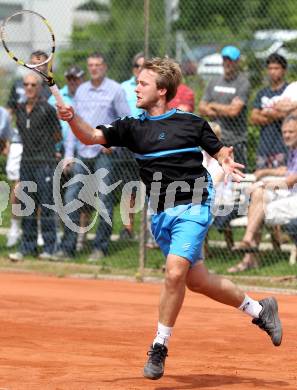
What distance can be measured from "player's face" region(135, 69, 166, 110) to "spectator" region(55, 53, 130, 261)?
17.0ft

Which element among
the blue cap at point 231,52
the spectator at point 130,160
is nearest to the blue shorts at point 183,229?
the blue cap at point 231,52

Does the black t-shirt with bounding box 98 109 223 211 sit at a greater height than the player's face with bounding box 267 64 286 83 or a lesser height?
greater

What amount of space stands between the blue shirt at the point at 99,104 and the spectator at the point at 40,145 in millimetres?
386

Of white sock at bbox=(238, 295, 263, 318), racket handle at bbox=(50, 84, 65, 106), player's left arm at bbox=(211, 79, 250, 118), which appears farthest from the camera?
player's left arm at bbox=(211, 79, 250, 118)

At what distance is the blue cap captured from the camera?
11281 millimetres

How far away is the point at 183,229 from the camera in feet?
20.7

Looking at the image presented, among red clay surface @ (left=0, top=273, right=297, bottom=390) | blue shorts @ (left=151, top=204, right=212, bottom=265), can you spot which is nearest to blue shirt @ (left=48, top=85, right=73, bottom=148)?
red clay surface @ (left=0, top=273, right=297, bottom=390)

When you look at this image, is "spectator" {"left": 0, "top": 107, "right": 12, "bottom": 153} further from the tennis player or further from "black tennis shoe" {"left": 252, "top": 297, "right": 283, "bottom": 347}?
"black tennis shoe" {"left": 252, "top": 297, "right": 283, "bottom": 347}

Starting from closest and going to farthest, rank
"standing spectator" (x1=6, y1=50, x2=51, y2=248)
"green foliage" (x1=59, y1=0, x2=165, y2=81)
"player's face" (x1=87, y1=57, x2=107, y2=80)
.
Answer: "player's face" (x1=87, y1=57, x2=107, y2=80) → "standing spectator" (x1=6, y1=50, x2=51, y2=248) → "green foliage" (x1=59, y1=0, x2=165, y2=81)

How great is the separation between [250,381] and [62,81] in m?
11.0

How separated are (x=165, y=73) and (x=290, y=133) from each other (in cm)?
456

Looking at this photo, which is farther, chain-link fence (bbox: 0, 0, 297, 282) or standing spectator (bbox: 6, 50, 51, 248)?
standing spectator (bbox: 6, 50, 51, 248)

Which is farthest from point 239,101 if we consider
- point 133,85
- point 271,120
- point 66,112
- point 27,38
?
point 66,112

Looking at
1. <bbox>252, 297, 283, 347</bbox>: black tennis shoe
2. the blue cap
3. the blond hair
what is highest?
the blond hair
